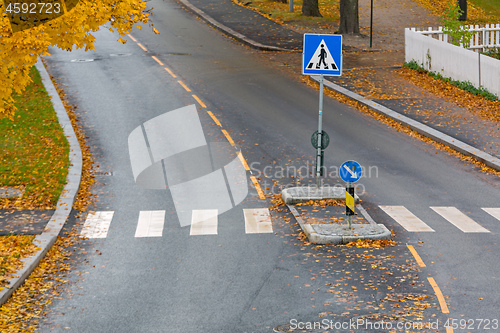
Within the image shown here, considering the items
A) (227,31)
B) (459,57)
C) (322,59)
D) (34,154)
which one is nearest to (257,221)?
(322,59)

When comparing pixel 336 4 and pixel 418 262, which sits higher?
pixel 336 4

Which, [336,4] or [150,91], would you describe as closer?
[150,91]

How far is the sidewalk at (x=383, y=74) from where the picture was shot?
790 inches

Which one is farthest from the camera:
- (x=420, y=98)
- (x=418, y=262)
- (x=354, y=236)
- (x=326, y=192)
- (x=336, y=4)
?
(x=336, y=4)

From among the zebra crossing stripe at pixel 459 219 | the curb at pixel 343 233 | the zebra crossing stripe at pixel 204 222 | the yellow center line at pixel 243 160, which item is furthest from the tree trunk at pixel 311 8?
the curb at pixel 343 233

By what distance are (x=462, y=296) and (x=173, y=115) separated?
1405 centimetres

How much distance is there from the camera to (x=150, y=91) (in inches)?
1033

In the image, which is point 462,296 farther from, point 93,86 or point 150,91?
point 93,86

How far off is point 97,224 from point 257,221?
3360 millimetres

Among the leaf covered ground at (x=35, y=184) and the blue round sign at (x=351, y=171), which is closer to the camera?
the leaf covered ground at (x=35, y=184)

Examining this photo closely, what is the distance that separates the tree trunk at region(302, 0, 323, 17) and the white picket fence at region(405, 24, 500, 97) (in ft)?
35.3

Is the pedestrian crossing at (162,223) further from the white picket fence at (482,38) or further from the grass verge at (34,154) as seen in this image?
the white picket fence at (482,38)

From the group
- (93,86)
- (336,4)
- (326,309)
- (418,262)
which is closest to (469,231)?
(418,262)

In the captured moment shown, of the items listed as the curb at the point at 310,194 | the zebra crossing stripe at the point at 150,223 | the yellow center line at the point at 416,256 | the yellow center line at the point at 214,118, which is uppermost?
the yellow center line at the point at 214,118
